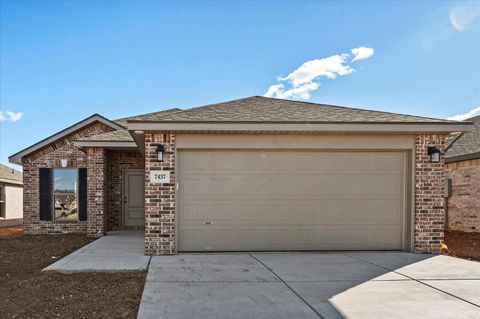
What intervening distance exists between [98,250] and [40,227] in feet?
17.7

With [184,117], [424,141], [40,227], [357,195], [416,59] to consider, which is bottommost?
[40,227]

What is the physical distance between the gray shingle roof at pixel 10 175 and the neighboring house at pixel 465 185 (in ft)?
65.0

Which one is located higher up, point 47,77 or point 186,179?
point 47,77

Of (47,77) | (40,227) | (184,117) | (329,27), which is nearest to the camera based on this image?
(184,117)

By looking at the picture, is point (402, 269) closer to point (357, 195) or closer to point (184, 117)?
point (357, 195)

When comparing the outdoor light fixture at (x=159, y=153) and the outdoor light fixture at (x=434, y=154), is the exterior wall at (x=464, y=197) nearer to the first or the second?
the outdoor light fixture at (x=434, y=154)

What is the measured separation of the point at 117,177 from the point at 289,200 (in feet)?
22.3

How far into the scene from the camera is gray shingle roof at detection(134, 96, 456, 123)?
7.46m

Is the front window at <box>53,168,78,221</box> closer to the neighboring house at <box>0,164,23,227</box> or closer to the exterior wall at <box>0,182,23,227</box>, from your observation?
the neighboring house at <box>0,164,23,227</box>

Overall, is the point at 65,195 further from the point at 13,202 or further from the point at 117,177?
the point at 13,202

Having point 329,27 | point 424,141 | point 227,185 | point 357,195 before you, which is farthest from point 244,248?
point 329,27

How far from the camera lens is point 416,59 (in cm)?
1125

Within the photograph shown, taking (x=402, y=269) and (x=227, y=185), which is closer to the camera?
(x=402, y=269)

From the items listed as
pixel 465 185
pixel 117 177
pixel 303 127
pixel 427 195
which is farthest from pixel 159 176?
pixel 465 185
